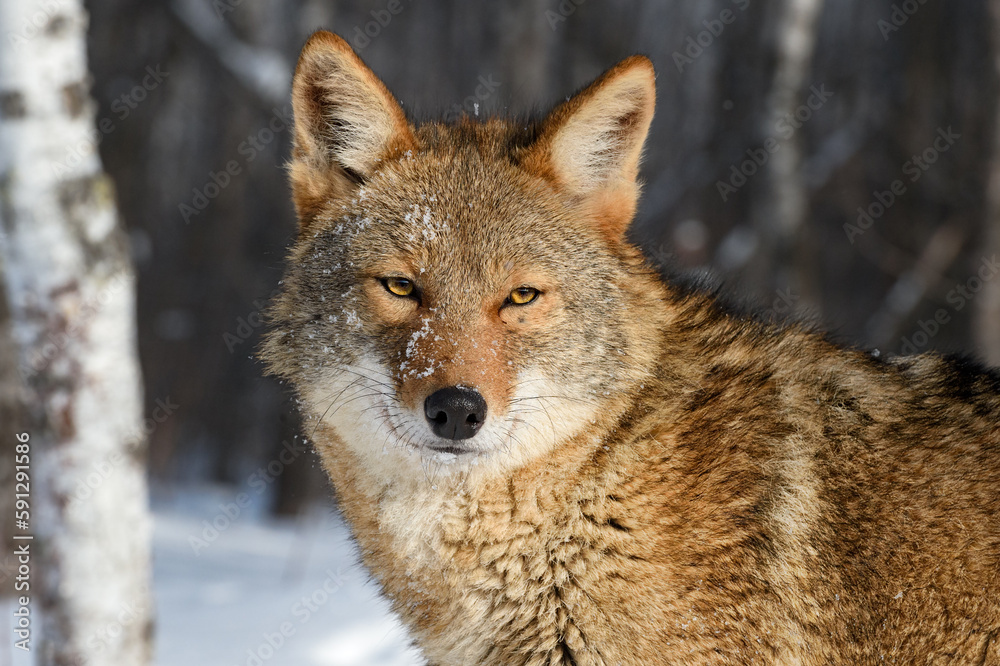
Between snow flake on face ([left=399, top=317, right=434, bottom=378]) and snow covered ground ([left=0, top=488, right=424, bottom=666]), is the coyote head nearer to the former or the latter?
snow flake on face ([left=399, top=317, right=434, bottom=378])

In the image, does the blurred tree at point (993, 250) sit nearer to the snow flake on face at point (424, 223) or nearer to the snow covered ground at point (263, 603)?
the snow covered ground at point (263, 603)

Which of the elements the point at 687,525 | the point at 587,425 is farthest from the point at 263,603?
the point at 687,525

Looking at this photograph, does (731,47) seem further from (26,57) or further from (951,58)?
(26,57)

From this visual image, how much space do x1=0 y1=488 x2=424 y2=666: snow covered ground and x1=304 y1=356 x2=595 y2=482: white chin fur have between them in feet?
1.77

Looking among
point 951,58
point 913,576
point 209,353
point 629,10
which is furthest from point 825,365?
point 629,10

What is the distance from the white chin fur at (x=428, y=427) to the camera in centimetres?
282

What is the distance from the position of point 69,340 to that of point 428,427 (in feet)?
7.64

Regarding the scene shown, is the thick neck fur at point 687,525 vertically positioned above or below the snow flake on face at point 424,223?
below

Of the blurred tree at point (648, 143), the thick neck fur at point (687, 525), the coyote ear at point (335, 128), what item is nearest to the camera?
the thick neck fur at point (687, 525)

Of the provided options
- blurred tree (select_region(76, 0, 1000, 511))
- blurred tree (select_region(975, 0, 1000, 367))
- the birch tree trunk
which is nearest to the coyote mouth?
the birch tree trunk

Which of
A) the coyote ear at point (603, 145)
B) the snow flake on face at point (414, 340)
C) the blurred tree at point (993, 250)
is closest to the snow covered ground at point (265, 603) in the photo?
the snow flake on face at point (414, 340)

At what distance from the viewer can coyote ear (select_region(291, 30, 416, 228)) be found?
3199mm

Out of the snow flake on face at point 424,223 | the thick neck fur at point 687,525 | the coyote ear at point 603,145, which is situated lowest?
the thick neck fur at point 687,525

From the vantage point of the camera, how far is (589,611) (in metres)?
2.71
